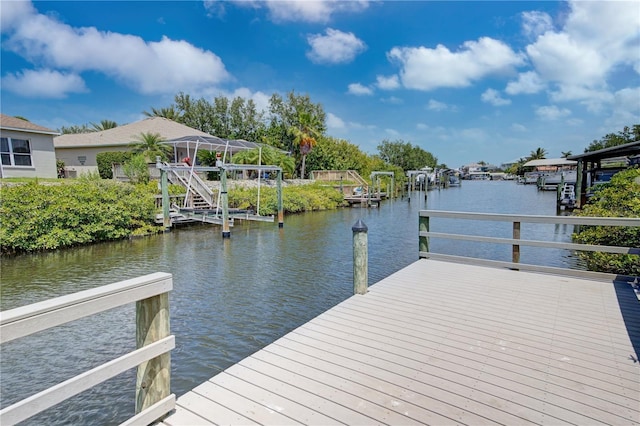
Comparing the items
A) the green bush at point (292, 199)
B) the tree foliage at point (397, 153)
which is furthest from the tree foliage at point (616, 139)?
the green bush at point (292, 199)

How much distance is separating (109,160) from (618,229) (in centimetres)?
2499

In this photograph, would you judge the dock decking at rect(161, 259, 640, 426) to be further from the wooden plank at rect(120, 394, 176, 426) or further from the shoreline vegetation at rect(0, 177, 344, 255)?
the shoreline vegetation at rect(0, 177, 344, 255)

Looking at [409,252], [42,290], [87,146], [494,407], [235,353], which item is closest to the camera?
[494,407]

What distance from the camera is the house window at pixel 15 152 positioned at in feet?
57.2

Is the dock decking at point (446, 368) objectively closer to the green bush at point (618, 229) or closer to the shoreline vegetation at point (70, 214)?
the green bush at point (618, 229)

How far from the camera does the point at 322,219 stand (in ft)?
65.2

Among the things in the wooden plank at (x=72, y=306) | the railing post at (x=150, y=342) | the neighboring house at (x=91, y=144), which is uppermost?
the neighboring house at (x=91, y=144)

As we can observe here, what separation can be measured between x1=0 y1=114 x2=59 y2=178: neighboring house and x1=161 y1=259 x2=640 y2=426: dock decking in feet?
66.6

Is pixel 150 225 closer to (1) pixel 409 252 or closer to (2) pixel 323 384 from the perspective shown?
(1) pixel 409 252

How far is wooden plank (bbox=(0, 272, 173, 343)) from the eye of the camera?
155 centimetres

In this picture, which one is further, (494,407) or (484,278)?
(484,278)

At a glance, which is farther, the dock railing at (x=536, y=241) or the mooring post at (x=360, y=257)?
the mooring post at (x=360, y=257)

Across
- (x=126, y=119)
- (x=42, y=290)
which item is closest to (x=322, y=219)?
(x=42, y=290)

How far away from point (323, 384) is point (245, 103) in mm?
43311
